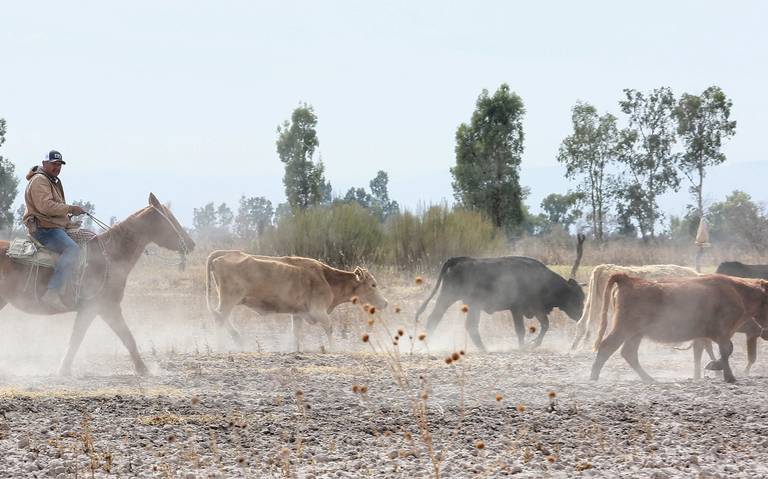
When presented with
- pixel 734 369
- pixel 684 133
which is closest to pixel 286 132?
pixel 684 133

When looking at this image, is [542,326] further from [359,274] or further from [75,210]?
[75,210]

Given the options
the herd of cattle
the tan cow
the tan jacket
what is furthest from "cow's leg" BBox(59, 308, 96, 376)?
the tan cow

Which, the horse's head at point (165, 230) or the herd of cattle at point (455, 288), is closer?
the horse's head at point (165, 230)

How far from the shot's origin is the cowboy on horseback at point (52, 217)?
42.2ft

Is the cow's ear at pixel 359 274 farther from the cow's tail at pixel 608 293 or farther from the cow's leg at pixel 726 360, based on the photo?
the cow's leg at pixel 726 360

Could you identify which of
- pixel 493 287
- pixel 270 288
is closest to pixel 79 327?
pixel 270 288

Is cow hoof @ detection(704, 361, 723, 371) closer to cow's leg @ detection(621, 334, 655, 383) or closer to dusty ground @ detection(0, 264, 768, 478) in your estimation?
dusty ground @ detection(0, 264, 768, 478)

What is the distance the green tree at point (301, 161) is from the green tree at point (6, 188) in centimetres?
1362

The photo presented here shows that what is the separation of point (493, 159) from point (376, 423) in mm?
43579

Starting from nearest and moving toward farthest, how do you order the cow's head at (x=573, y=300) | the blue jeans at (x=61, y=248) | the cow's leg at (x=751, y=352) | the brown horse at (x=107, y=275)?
the blue jeans at (x=61, y=248)
the brown horse at (x=107, y=275)
the cow's leg at (x=751, y=352)
the cow's head at (x=573, y=300)

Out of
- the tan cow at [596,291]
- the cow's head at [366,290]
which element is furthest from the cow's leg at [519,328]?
the cow's head at [366,290]

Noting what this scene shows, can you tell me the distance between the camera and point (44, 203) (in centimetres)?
1280

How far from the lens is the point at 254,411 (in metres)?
10.2

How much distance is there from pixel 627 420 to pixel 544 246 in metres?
38.9
